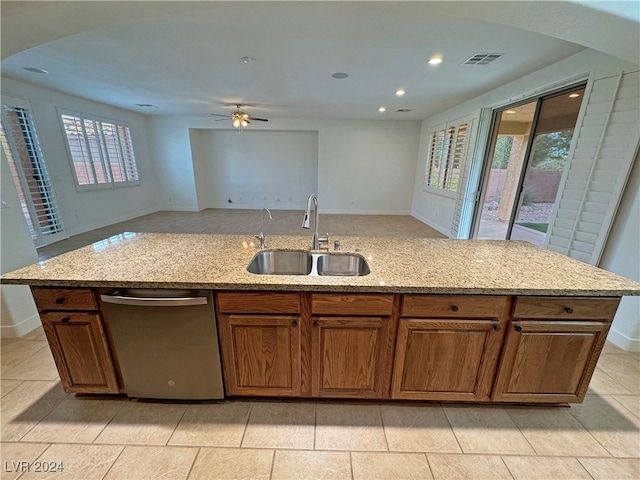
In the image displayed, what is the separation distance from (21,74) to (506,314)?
6548 millimetres

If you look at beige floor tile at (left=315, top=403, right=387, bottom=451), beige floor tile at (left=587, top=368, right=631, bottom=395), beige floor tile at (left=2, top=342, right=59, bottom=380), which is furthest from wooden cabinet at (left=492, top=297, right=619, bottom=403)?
beige floor tile at (left=2, top=342, right=59, bottom=380)

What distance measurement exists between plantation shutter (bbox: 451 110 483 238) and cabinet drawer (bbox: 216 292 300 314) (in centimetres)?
460

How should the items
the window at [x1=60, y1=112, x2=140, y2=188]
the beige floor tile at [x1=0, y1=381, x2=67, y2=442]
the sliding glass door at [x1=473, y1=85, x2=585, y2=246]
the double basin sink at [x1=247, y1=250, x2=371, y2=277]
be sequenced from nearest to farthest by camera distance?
1. the beige floor tile at [x1=0, y1=381, x2=67, y2=442]
2. the double basin sink at [x1=247, y1=250, x2=371, y2=277]
3. the sliding glass door at [x1=473, y1=85, x2=585, y2=246]
4. the window at [x1=60, y1=112, x2=140, y2=188]

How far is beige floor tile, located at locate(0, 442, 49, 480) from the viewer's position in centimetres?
124

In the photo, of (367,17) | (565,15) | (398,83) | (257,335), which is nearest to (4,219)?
(257,335)


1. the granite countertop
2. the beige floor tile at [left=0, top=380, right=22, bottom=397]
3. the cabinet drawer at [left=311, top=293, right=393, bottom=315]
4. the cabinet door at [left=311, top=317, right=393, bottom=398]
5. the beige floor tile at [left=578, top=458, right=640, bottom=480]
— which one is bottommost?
the beige floor tile at [left=578, top=458, right=640, bottom=480]

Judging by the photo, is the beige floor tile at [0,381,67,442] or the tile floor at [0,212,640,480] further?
the beige floor tile at [0,381,67,442]

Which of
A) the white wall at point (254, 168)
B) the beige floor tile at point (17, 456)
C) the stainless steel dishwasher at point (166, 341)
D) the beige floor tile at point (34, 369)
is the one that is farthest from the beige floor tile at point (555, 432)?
the white wall at point (254, 168)

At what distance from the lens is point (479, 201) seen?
469cm

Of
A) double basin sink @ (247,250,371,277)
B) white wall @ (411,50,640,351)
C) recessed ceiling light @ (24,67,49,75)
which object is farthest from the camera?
recessed ceiling light @ (24,67,49,75)

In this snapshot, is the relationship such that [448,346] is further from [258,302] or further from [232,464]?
[232,464]

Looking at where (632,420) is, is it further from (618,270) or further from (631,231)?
(631,231)

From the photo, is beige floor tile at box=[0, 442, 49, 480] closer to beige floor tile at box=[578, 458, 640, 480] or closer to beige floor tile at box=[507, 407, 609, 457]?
Result: beige floor tile at box=[507, 407, 609, 457]

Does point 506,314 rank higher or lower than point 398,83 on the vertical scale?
lower
